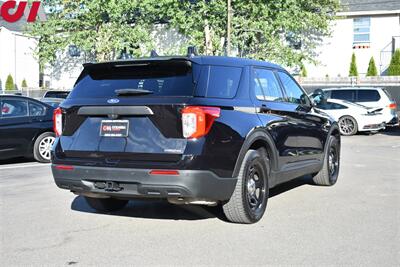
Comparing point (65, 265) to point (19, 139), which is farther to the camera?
point (19, 139)

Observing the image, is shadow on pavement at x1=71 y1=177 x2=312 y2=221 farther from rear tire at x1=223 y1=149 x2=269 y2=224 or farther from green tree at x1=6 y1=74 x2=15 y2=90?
green tree at x1=6 y1=74 x2=15 y2=90

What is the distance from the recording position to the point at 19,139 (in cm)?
1102

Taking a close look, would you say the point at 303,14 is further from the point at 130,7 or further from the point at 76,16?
the point at 76,16

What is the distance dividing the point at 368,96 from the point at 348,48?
1457 cm

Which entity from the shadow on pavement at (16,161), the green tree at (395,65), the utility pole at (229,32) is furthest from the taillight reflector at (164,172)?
the green tree at (395,65)

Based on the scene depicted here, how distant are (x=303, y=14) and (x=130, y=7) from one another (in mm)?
9463

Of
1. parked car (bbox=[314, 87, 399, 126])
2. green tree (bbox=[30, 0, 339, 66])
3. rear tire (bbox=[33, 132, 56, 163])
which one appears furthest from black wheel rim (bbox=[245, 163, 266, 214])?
green tree (bbox=[30, 0, 339, 66])

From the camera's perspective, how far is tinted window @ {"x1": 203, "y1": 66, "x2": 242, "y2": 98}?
5.46m

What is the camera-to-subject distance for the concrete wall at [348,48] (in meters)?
32.2

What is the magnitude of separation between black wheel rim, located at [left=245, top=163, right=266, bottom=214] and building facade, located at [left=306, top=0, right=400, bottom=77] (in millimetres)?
27486

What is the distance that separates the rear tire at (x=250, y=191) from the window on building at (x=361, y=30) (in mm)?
28563

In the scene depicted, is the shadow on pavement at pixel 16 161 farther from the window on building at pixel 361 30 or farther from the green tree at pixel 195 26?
the window on building at pixel 361 30

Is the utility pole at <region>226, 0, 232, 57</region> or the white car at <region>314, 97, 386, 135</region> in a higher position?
the utility pole at <region>226, 0, 232, 57</region>

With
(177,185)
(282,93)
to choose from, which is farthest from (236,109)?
(282,93)
